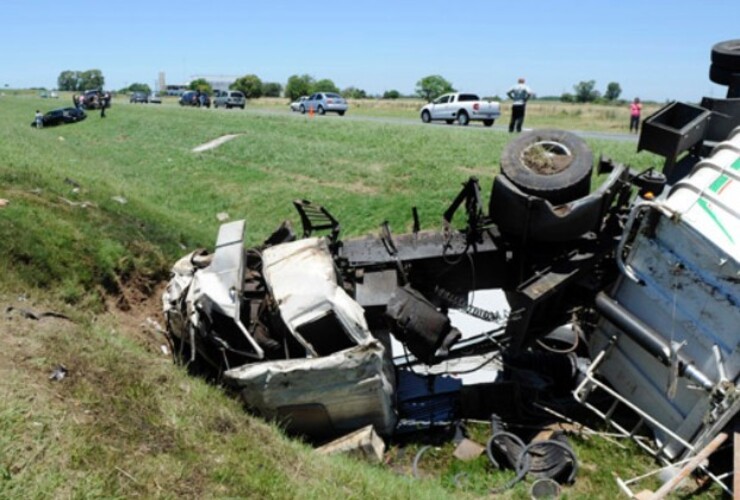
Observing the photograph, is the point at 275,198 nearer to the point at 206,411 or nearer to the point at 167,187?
the point at 167,187

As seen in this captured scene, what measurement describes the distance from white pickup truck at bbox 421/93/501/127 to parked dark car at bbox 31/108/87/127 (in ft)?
62.9

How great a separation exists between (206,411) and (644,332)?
334 cm

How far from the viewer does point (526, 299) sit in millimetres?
5164

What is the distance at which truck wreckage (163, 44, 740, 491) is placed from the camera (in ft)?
15.3

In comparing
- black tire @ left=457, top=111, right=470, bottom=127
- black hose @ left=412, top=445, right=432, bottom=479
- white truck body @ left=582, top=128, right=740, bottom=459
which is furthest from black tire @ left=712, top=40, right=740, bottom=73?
black tire @ left=457, top=111, right=470, bottom=127

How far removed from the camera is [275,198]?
13.6 meters

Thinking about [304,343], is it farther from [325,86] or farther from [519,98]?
[325,86]

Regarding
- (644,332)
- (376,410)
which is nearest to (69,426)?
(376,410)

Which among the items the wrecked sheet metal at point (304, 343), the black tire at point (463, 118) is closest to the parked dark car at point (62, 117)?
the black tire at point (463, 118)

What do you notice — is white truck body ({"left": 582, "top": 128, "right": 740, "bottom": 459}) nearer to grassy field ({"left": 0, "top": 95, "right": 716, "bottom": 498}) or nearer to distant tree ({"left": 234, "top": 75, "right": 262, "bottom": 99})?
grassy field ({"left": 0, "top": 95, "right": 716, "bottom": 498})

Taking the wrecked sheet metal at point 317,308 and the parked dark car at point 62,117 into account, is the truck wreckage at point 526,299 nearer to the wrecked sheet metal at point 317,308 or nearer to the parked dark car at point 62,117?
the wrecked sheet metal at point 317,308

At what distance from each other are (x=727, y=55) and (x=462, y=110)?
2256 centimetres

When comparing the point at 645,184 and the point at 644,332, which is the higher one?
the point at 645,184

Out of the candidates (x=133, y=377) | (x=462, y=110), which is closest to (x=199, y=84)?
(x=462, y=110)
